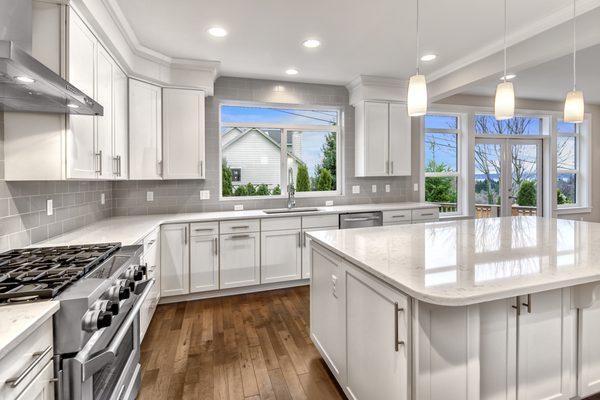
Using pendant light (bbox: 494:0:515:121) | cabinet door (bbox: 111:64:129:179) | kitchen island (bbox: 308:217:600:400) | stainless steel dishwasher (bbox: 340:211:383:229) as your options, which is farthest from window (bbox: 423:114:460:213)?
cabinet door (bbox: 111:64:129:179)

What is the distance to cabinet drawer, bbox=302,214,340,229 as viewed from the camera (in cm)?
375

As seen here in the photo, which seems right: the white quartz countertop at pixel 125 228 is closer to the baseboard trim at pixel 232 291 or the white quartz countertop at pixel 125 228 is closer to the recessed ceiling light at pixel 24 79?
the baseboard trim at pixel 232 291

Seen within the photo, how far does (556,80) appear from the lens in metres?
4.46

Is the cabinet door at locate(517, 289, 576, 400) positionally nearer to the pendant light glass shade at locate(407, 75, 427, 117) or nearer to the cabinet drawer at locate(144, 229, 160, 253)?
the pendant light glass shade at locate(407, 75, 427, 117)

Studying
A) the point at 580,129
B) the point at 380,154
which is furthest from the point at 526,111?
the point at 380,154

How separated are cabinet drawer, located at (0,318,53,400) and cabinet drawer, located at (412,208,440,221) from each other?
394cm

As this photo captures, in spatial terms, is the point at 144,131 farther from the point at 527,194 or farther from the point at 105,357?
the point at 527,194

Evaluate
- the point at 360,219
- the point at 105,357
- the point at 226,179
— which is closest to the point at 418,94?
the point at 105,357

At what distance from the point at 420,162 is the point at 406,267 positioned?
3829 millimetres

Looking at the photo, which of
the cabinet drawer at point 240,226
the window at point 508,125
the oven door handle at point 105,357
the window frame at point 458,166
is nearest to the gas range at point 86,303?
the oven door handle at point 105,357

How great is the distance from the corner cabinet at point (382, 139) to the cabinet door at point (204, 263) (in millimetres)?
2242

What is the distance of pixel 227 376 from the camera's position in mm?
2098

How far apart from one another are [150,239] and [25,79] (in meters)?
1.70

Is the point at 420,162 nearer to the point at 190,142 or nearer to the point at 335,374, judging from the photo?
the point at 190,142
